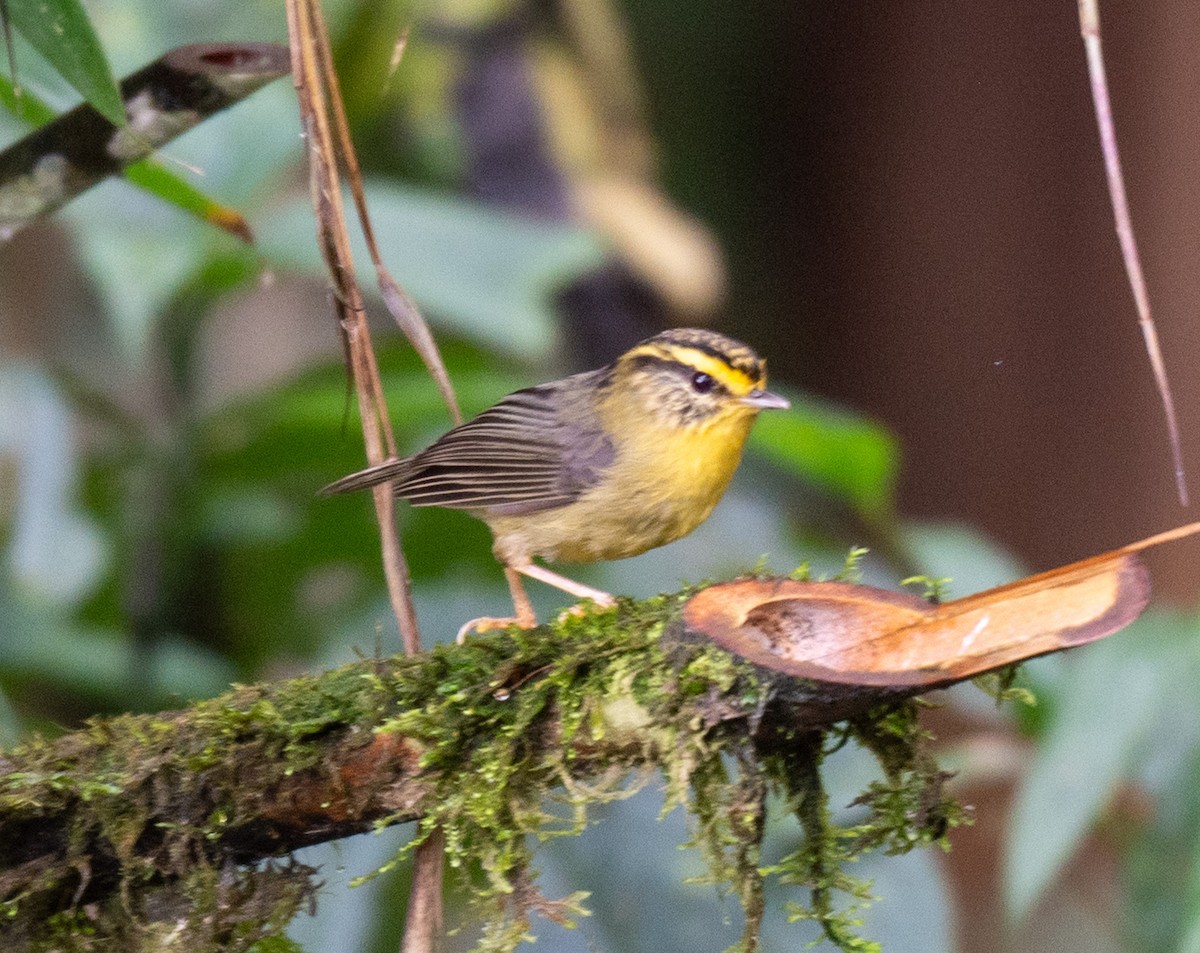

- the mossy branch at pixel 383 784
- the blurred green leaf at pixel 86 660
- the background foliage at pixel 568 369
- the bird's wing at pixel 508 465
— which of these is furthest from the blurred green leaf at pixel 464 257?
the mossy branch at pixel 383 784

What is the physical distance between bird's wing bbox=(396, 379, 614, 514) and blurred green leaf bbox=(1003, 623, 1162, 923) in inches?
45.2

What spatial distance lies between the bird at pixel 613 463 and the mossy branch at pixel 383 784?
2.02ft

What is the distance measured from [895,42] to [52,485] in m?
5.08

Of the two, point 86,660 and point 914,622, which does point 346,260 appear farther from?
point 86,660

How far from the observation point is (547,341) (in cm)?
338

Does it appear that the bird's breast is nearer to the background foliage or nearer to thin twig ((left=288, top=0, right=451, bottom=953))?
the background foliage

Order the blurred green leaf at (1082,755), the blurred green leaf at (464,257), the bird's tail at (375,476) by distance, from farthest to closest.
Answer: the blurred green leaf at (464,257) → the blurred green leaf at (1082,755) → the bird's tail at (375,476)

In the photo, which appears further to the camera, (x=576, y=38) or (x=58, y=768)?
(x=576, y=38)

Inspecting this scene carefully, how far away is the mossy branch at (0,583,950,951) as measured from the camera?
5.35 ft

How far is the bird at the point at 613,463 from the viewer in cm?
234

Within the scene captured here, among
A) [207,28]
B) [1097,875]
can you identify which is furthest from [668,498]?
[1097,875]

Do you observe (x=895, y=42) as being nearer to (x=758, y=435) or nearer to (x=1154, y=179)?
(x=1154, y=179)

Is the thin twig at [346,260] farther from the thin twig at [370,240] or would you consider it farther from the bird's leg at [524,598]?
the bird's leg at [524,598]

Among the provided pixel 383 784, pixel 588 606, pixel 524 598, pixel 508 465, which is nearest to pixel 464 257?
pixel 508 465
